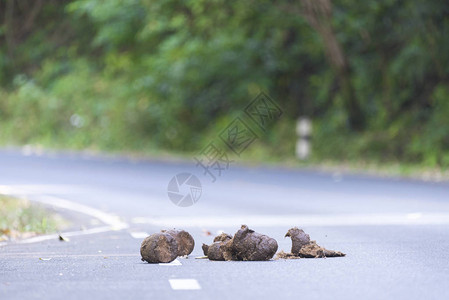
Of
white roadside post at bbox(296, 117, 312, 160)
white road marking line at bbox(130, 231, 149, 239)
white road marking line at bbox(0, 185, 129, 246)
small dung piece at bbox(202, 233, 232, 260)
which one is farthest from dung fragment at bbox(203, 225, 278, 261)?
white roadside post at bbox(296, 117, 312, 160)

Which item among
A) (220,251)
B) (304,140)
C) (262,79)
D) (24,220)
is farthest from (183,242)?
(262,79)

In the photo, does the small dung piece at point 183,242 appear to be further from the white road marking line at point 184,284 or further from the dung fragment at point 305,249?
the white road marking line at point 184,284

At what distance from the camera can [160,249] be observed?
10.2m

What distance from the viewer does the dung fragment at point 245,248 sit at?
10.3 m

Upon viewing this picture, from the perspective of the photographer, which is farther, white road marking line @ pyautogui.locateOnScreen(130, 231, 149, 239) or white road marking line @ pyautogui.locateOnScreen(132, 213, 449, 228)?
white road marking line @ pyautogui.locateOnScreen(132, 213, 449, 228)

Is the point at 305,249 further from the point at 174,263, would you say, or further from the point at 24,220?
the point at 24,220

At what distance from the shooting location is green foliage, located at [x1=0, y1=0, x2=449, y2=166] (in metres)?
28.4

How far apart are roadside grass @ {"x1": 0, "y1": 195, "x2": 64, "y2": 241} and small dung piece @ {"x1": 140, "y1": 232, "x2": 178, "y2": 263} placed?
329 cm

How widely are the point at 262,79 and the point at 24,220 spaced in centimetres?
1841

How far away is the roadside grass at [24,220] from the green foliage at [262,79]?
11.2 m

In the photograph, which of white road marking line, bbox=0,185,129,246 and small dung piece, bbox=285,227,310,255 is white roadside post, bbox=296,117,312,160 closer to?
white road marking line, bbox=0,185,129,246

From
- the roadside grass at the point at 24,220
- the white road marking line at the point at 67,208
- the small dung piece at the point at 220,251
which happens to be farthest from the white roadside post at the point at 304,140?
the small dung piece at the point at 220,251

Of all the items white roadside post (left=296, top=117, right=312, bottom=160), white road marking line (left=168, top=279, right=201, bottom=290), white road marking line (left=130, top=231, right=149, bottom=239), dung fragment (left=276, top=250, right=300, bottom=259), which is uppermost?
white roadside post (left=296, top=117, right=312, bottom=160)

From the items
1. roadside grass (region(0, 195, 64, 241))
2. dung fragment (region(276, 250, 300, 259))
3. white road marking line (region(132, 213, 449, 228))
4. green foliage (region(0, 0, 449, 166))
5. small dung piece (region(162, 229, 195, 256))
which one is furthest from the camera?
green foliage (region(0, 0, 449, 166))
